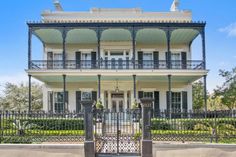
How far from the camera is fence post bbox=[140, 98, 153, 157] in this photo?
10.5 metres

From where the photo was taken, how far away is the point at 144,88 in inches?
975

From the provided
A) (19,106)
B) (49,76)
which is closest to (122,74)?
(49,76)

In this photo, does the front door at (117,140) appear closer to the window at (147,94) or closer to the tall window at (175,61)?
the tall window at (175,61)

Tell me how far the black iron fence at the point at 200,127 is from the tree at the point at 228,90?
1849 cm

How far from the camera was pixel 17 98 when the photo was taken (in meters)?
33.5

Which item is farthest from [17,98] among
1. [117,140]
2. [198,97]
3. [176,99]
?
[117,140]

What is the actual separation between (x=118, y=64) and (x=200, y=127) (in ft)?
42.3

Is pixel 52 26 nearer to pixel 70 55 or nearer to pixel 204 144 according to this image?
pixel 70 55

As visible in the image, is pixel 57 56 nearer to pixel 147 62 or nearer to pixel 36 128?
pixel 147 62

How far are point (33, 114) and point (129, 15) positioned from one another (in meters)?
16.4

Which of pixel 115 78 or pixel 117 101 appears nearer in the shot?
pixel 115 78

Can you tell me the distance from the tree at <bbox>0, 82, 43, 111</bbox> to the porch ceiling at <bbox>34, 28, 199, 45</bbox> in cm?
1081

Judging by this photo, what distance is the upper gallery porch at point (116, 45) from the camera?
22.0 meters

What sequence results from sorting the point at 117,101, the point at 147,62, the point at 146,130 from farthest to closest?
the point at 117,101 → the point at 147,62 → the point at 146,130
